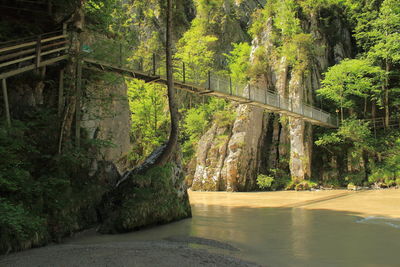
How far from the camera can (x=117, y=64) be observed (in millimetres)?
7988

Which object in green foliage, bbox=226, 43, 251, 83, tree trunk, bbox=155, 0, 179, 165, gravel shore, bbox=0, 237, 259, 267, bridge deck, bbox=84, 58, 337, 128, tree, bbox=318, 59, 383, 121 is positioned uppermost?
green foliage, bbox=226, 43, 251, 83

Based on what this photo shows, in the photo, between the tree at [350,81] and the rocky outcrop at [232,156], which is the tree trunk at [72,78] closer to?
the rocky outcrop at [232,156]

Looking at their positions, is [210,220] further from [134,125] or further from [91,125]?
[134,125]

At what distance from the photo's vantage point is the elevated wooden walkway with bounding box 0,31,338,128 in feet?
20.5

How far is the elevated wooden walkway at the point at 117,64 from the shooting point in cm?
625

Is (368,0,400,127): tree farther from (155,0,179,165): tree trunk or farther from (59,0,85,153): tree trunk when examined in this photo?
(59,0,85,153): tree trunk

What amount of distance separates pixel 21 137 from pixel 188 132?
16874 millimetres

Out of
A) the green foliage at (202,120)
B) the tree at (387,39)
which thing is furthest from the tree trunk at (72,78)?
the tree at (387,39)

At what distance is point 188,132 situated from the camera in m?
22.0

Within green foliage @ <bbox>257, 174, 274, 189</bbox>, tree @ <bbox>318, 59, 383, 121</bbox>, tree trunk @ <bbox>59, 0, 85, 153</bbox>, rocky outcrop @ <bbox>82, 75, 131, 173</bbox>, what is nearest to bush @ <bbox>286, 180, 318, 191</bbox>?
green foliage @ <bbox>257, 174, 274, 189</bbox>

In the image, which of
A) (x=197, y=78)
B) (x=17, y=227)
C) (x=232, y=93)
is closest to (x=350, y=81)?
(x=232, y=93)

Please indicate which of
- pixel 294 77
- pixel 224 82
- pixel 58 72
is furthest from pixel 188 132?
pixel 58 72

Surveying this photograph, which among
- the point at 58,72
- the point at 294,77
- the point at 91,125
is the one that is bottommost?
the point at 91,125

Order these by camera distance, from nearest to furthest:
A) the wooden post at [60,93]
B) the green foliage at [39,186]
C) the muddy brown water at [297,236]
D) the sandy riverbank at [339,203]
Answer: the muddy brown water at [297,236] → the green foliage at [39,186] → the wooden post at [60,93] → the sandy riverbank at [339,203]
